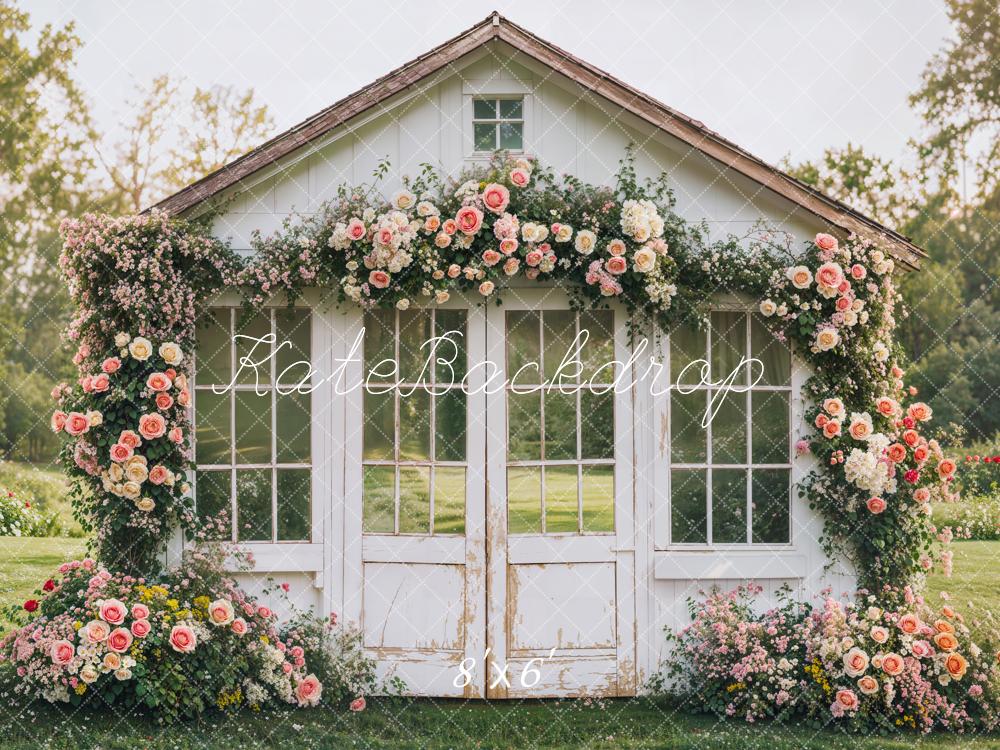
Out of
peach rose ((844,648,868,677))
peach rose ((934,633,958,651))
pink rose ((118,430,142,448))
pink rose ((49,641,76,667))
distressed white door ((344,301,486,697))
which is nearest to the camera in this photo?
pink rose ((49,641,76,667))

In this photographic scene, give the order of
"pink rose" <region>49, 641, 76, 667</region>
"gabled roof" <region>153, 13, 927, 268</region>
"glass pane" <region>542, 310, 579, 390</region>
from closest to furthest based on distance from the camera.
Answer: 1. "pink rose" <region>49, 641, 76, 667</region>
2. "gabled roof" <region>153, 13, 927, 268</region>
3. "glass pane" <region>542, 310, 579, 390</region>

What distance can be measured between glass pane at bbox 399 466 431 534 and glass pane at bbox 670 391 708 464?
1.69 meters

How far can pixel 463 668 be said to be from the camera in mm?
6477

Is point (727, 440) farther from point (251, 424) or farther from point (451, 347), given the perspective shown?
point (251, 424)

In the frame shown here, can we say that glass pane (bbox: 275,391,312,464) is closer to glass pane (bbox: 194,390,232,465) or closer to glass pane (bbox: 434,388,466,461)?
glass pane (bbox: 194,390,232,465)

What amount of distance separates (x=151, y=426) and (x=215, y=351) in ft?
2.30

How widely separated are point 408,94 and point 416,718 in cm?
403

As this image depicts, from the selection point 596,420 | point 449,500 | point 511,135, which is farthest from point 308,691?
point 511,135

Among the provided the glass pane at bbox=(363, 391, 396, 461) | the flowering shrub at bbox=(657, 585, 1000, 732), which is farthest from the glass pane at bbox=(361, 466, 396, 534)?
the flowering shrub at bbox=(657, 585, 1000, 732)

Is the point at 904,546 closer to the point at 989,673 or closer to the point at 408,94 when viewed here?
the point at 989,673

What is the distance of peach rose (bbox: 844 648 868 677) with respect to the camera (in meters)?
5.93

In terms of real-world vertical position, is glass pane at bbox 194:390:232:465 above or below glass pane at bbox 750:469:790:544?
above

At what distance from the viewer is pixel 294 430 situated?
21.8 feet

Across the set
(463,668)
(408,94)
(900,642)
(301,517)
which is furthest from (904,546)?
(408,94)
